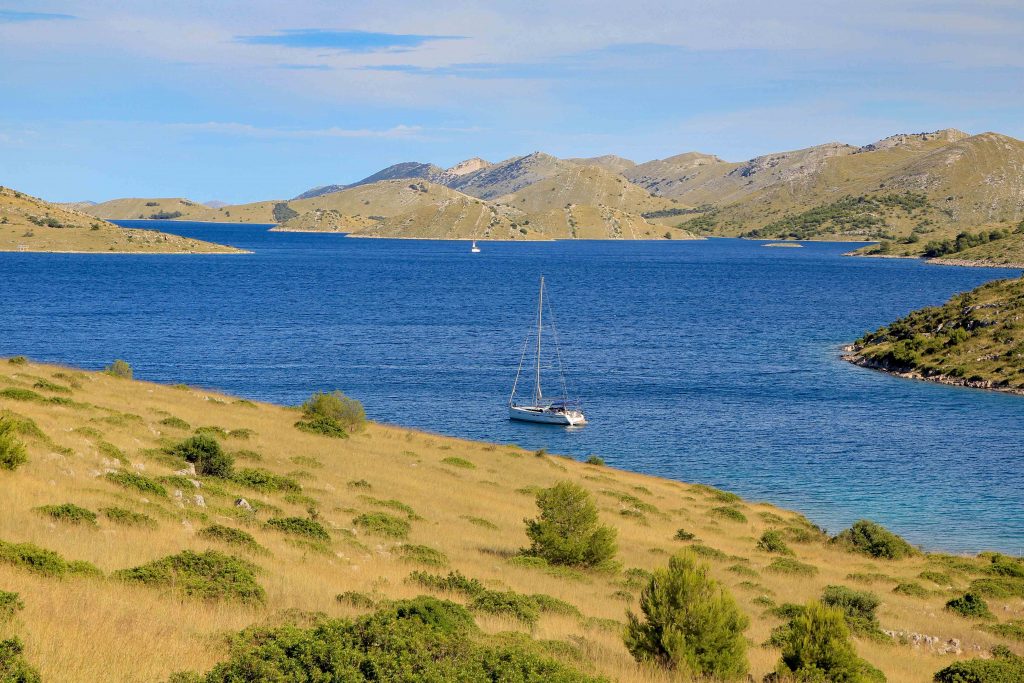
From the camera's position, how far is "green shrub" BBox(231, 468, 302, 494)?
28.8 metres

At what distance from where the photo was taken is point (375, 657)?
10.5 m

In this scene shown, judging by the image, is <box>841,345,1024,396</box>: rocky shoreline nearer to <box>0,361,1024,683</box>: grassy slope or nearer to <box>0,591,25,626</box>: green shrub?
<box>0,361,1024,683</box>: grassy slope

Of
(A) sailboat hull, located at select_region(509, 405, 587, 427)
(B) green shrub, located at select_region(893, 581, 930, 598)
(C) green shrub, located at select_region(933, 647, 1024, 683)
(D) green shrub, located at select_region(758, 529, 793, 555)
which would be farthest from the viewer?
(A) sailboat hull, located at select_region(509, 405, 587, 427)

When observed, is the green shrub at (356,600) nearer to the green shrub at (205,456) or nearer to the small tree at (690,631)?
the small tree at (690,631)

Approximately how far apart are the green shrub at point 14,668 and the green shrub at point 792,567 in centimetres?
2541

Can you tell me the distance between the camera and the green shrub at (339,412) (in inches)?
1914

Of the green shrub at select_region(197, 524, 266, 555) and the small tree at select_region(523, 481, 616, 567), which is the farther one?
the small tree at select_region(523, 481, 616, 567)

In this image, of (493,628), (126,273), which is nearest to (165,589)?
(493,628)

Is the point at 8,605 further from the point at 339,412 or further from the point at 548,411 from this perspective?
the point at 548,411

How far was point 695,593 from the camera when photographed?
15.0 meters

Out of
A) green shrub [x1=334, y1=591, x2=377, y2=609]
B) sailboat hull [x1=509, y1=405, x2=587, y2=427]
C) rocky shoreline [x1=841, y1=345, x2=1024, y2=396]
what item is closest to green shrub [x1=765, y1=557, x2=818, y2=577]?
green shrub [x1=334, y1=591, x2=377, y2=609]

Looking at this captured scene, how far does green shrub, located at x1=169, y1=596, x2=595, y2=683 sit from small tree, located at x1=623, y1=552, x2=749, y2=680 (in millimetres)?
3551

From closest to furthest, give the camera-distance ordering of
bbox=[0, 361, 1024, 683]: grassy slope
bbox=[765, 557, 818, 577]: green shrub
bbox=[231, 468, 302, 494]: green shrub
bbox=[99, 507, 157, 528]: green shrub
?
bbox=[0, 361, 1024, 683]: grassy slope < bbox=[99, 507, 157, 528]: green shrub < bbox=[231, 468, 302, 494]: green shrub < bbox=[765, 557, 818, 577]: green shrub

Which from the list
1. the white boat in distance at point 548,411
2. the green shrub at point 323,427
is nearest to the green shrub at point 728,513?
the green shrub at point 323,427
